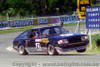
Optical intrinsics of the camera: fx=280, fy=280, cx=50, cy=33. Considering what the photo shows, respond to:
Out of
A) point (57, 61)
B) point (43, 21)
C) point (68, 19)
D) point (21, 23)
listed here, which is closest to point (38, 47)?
point (57, 61)

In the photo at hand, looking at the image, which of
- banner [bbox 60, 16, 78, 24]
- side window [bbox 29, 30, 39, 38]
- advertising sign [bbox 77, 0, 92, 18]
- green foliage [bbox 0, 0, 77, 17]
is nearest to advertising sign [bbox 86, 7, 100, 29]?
advertising sign [bbox 77, 0, 92, 18]

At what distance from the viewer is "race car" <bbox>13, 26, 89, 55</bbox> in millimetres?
12461

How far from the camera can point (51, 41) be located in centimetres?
1272

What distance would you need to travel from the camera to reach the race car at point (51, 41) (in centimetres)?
1246

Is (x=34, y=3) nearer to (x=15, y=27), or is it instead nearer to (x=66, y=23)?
(x=66, y=23)

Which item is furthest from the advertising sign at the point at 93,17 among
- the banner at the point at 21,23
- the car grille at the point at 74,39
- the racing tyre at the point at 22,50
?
the banner at the point at 21,23

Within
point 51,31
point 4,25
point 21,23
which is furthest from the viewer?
point 21,23

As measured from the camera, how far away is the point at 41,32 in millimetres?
13758

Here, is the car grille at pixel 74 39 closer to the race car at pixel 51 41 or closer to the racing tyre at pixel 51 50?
the race car at pixel 51 41

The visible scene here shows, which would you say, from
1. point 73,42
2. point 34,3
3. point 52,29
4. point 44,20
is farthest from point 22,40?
point 34,3

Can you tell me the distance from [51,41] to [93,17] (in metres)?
3.91

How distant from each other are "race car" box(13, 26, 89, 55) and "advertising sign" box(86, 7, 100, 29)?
2.54 metres

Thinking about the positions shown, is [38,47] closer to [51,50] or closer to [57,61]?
[51,50]

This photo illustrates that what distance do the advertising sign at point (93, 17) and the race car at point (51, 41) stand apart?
2.54 meters
